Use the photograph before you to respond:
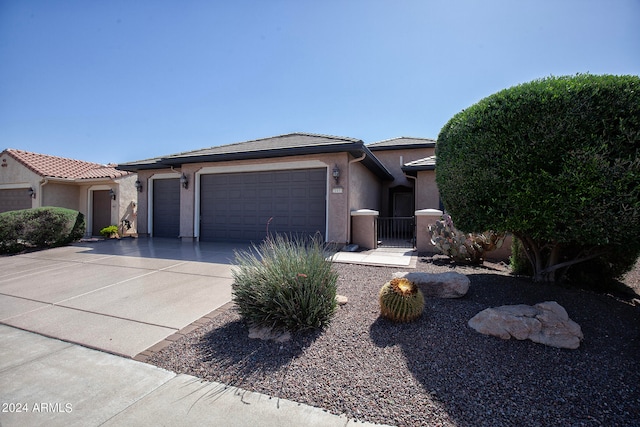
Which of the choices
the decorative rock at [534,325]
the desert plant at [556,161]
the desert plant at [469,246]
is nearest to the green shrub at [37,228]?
the desert plant at [469,246]

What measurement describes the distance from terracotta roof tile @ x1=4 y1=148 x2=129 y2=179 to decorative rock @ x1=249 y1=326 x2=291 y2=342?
15.1m

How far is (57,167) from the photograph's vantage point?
16484mm

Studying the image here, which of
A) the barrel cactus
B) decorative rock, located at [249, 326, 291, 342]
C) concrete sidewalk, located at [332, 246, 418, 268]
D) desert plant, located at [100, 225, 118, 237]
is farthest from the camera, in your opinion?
desert plant, located at [100, 225, 118, 237]

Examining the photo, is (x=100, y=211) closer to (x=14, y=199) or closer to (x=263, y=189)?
(x=14, y=199)

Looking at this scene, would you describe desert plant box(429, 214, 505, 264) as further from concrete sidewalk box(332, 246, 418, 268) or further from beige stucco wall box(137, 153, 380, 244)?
beige stucco wall box(137, 153, 380, 244)

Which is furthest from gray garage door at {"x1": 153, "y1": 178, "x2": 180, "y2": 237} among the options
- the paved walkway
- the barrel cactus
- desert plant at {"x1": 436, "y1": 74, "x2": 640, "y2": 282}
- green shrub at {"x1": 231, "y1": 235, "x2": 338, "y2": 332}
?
desert plant at {"x1": 436, "y1": 74, "x2": 640, "y2": 282}

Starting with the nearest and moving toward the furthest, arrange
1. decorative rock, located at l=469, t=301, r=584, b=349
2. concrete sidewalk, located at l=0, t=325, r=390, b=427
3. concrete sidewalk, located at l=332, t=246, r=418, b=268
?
1. concrete sidewalk, located at l=0, t=325, r=390, b=427
2. decorative rock, located at l=469, t=301, r=584, b=349
3. concrete sidewalk, located at l=332, t=246, r=418, b=268

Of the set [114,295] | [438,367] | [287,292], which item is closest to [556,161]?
[438,367]

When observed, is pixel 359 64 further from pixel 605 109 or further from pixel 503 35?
pixel 605 109

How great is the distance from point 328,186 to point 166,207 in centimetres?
819

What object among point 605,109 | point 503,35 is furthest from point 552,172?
point 503,35

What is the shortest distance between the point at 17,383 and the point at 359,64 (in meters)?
9.24

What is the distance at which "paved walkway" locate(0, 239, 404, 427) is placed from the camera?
85.3 inches

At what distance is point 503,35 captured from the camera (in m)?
6.39
